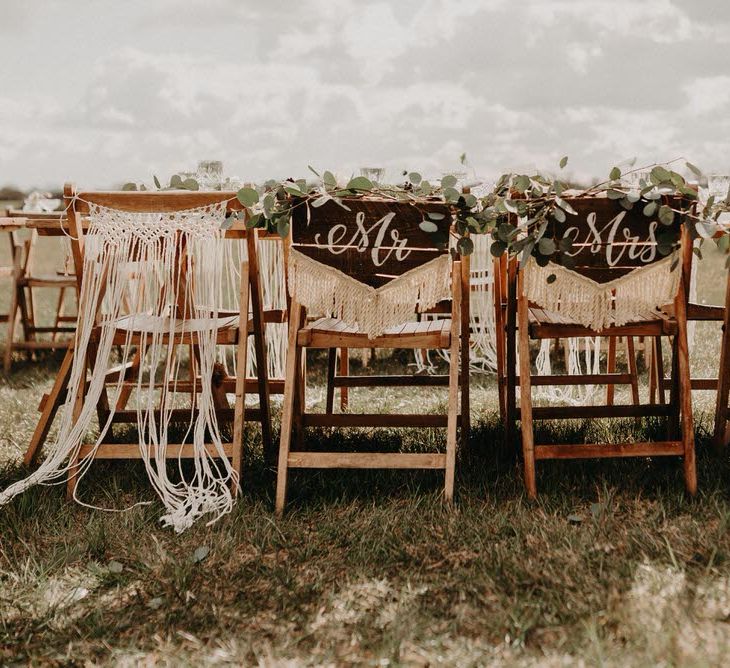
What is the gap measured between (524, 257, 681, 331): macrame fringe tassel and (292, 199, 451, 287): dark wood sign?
0.33 metres

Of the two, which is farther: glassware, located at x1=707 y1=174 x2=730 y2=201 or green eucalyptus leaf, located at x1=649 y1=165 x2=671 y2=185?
glassware, located at x1=707 y1=174 x2=730 y2=201

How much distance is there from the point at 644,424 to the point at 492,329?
38.3 inches

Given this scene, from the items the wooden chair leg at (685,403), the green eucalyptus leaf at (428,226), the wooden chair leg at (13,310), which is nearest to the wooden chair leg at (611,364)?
the wooden chair leg at (685,403)

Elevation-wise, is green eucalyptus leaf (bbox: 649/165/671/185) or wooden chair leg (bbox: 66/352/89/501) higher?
green eucalyptus leaf (bbox: 649/165/671/185)

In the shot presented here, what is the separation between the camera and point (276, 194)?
8.83ft

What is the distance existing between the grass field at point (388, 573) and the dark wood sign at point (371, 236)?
29.3 inches

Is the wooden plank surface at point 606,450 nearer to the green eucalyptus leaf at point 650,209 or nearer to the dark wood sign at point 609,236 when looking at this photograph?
the dark wood sign at point 609,236

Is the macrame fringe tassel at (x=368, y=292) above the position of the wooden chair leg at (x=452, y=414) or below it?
above

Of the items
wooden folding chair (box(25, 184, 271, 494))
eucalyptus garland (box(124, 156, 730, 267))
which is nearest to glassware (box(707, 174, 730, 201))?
eucalyptus garland (box(124, 156, 730, 267))

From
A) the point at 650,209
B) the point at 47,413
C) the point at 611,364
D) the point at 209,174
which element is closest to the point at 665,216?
the point at 650,209

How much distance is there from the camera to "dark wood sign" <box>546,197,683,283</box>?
2656 millimetres

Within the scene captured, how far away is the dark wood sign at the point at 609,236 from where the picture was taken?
8.71 feet

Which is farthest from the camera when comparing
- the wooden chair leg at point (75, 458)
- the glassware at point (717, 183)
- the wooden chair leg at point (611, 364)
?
the wooden chair leg at point (611, 364)

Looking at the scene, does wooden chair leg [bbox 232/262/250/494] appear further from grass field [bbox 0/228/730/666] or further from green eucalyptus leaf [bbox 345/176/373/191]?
green eucalyptus leaf [bbox 345/176/373/191]
